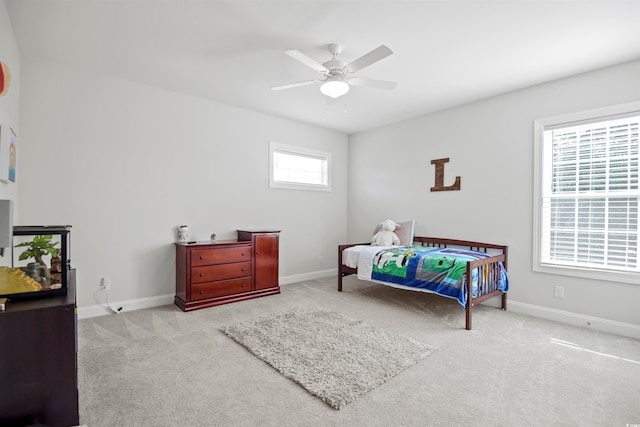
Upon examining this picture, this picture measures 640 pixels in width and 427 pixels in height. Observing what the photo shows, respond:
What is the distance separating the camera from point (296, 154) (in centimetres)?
497

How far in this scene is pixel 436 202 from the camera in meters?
4.38

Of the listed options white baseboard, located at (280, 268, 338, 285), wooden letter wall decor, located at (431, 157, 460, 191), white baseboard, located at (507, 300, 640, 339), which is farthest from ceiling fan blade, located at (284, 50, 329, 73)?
white baseboard, located at (507, 300, 640, 339)

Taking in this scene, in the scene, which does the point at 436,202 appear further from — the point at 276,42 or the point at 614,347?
the point at 276,42

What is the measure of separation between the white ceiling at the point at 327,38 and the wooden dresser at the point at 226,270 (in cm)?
189

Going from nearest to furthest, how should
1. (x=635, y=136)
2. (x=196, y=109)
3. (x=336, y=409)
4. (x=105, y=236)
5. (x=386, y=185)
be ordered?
(x=336, y=409) < (x=635, y=136) < (x=105, y=236) < (x=196, y=109) < (x=386, y=185)

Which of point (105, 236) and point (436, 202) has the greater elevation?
point (436, 202)

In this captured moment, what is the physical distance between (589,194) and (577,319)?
127cm

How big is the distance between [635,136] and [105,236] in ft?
17.6

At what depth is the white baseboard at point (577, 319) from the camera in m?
2.84

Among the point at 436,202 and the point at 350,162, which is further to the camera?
the point at 350,162

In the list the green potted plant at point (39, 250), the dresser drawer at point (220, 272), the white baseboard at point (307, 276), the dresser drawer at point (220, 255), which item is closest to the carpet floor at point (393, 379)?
the dresser drawer at point (220, 272)

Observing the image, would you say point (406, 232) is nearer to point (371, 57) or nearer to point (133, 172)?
point (371, 57)

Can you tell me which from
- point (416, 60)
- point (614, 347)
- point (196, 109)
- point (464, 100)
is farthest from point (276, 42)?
point (614, 347)

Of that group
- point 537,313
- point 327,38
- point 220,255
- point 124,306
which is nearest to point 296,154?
point 220,255
